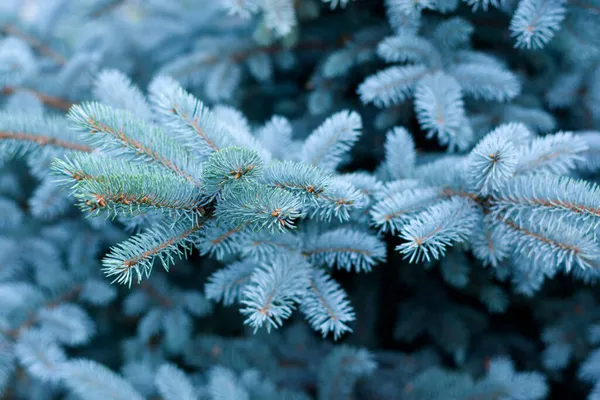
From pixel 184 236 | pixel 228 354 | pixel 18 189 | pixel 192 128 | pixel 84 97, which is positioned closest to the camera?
pixel 184 236

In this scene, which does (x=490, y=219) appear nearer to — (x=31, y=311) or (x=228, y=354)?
(x=228, y=354)

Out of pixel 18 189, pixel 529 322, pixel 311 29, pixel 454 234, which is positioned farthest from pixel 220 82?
pixel 529 322

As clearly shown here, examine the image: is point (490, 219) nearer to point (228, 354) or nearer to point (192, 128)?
point (192, 128)

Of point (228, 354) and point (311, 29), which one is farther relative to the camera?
point (311, 29)

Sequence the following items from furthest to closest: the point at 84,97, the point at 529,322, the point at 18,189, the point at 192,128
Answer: the point at 529,322
the point at 18,189
the point at 84,97
the point at 192,128

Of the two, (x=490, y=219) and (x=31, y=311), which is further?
(x=31, y=311)

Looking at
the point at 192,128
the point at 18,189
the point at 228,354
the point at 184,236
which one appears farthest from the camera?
the point at 18,189

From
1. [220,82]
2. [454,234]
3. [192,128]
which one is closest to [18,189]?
[220,82]

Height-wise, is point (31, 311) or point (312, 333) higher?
point (31, 311)

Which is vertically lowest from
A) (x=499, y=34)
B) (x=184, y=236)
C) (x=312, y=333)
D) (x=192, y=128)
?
(x=312, y=333)
